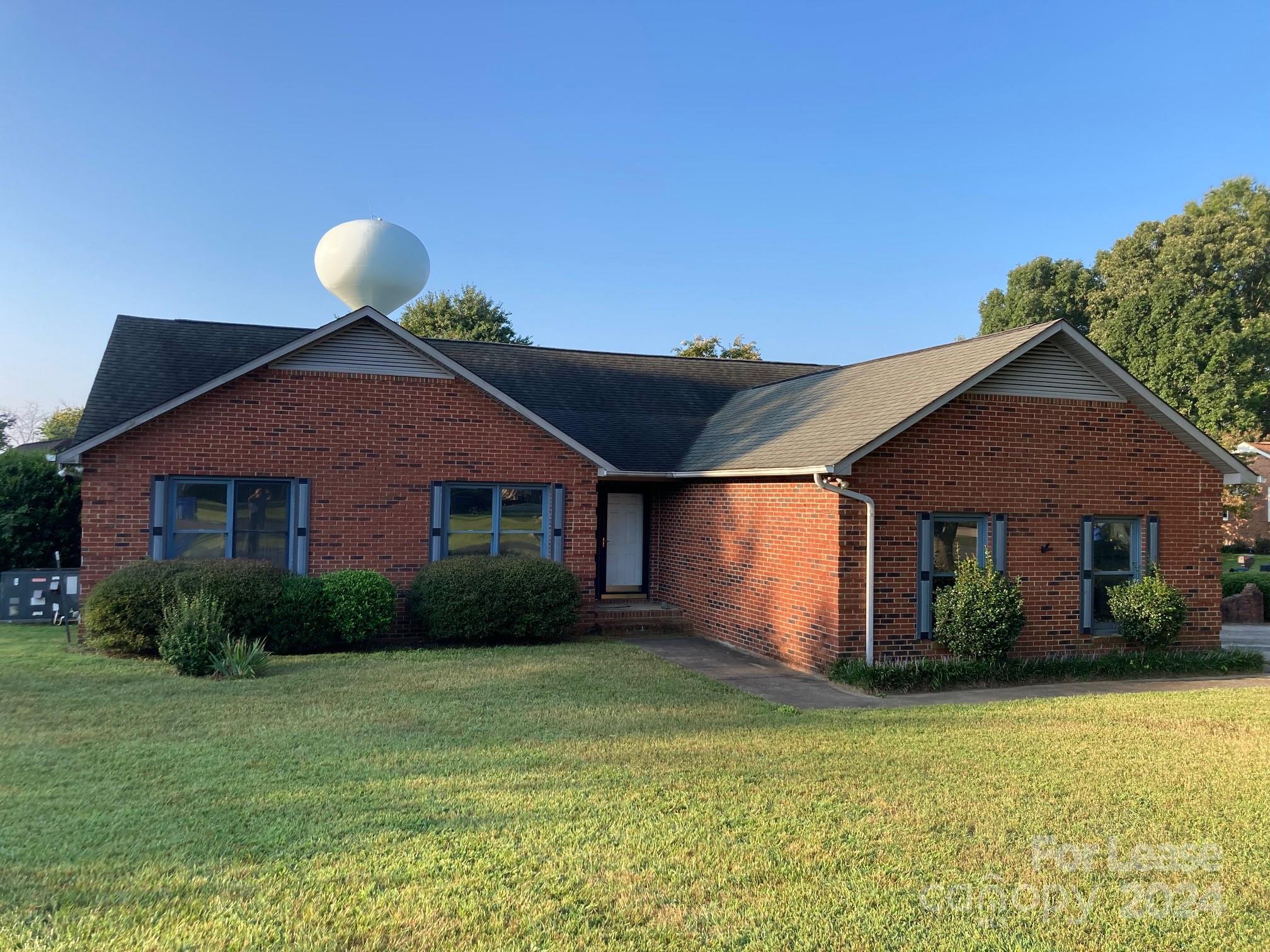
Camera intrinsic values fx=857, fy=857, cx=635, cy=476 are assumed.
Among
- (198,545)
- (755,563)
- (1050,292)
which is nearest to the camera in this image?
(198,545)

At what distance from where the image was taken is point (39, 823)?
541cm

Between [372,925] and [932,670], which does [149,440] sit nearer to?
[372,925]

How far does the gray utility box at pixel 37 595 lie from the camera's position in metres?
14.8

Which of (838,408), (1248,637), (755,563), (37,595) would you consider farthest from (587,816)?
(1248,637)

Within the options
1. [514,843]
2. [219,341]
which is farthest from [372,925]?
[219,341]

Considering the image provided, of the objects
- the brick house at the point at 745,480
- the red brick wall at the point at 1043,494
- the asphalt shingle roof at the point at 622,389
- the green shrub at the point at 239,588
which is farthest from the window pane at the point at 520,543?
the red brick wall at the point at 1043,494

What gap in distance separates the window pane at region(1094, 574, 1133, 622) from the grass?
550mm

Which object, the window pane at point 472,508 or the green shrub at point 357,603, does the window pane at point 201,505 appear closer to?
the green shrub at point 357,603

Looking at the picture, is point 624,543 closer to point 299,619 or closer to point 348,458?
point 348,458

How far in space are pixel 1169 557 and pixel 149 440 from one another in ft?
50.1

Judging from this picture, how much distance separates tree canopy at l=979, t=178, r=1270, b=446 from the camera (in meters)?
39.9

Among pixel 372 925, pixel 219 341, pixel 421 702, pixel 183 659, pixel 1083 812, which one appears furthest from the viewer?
pixel 219 341

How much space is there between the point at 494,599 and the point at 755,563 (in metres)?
4.00

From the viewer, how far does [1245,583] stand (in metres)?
20.4
